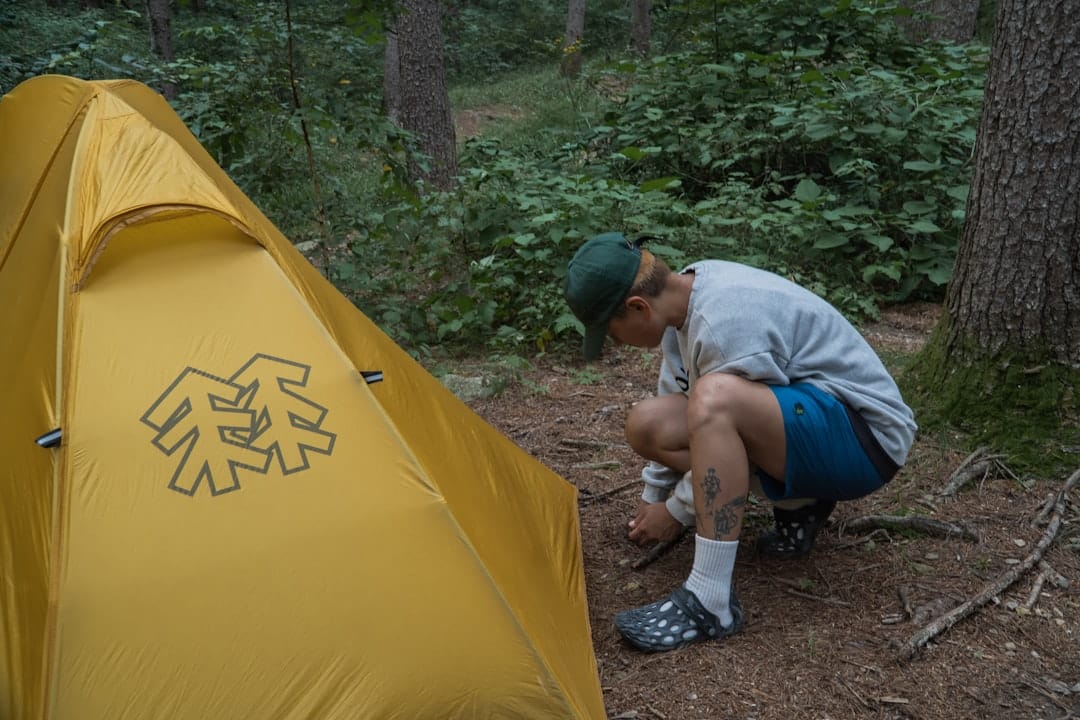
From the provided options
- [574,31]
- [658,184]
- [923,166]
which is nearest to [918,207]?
[923,166]

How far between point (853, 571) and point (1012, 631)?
479 millimetres

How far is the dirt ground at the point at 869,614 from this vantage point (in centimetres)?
216

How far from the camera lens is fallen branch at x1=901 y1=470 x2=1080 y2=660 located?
2.31 meters

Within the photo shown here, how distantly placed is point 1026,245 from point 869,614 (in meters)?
1.52

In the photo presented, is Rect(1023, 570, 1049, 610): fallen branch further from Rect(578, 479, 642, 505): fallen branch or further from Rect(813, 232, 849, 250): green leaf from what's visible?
Rect(813, 232, 849, 250): green leaf

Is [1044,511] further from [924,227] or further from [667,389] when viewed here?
[924,227]

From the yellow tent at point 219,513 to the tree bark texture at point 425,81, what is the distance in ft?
16.3

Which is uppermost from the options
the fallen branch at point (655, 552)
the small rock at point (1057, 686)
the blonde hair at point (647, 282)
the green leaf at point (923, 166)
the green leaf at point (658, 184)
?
the blonde hair at point (647, 282)

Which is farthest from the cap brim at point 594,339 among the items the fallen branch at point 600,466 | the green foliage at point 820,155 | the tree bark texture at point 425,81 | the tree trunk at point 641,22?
the tree trunk at point 641,22

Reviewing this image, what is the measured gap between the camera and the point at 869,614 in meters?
2.51

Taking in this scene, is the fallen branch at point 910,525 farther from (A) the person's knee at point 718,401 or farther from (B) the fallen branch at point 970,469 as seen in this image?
(A) the person's knee at point 718,401

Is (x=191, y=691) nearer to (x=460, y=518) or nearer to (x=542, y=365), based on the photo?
(x=460, y=518)

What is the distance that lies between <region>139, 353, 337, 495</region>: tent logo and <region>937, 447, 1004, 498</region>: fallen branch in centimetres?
222

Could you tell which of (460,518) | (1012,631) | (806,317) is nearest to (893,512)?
(1012,631)
